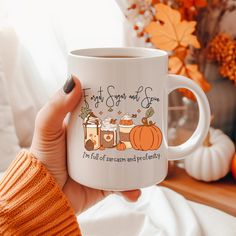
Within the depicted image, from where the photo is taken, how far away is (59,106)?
62 centimetres

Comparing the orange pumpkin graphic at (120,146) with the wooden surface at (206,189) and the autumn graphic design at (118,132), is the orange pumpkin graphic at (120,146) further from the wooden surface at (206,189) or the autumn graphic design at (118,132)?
the wooden surface at (206,189)

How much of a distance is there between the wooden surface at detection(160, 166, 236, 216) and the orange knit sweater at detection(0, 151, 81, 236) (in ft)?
1.75

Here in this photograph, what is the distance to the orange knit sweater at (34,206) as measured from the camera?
667 mm

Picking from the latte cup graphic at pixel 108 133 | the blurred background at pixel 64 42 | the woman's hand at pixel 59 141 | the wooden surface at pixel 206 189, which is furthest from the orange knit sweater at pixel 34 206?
the wooden surface at pixel 206 189

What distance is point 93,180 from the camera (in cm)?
61

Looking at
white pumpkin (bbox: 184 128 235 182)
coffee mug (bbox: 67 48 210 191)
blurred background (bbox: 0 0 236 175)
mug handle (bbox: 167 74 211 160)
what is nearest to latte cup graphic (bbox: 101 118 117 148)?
coffee mug (bbox: 67 48 210 191)

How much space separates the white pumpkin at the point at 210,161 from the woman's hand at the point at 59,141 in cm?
49

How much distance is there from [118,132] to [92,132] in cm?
4

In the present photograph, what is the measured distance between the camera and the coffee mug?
0.57 meters

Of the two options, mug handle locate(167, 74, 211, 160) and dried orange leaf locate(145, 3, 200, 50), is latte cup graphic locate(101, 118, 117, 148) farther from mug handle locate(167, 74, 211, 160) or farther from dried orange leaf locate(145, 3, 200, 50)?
dried orange leaf locate(145, 3, 200, 50)

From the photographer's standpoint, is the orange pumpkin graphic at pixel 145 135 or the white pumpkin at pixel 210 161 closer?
the orange pumpkin graphic at pixel 145 135

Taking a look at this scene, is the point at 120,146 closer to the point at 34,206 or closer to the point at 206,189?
the point at 34,206

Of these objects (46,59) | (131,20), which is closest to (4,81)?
(46,59)

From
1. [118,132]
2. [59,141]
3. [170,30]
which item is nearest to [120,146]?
[118,132]
